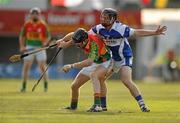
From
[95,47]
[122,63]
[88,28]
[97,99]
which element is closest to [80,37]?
[95,47]

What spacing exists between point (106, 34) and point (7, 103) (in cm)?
338

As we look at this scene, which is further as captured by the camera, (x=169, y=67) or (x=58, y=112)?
(x=169, y=67)

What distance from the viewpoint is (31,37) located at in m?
24.4

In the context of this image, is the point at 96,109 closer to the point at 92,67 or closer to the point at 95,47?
the point at 92,67

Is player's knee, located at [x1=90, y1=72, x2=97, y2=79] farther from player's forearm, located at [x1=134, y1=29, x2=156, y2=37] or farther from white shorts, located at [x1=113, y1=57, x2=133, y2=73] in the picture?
player's forearm, located at [x1=134, y1=29, x2=156, y2=37]

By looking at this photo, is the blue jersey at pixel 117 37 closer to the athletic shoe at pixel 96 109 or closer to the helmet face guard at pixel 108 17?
the helmet face guard at pixel 108 17

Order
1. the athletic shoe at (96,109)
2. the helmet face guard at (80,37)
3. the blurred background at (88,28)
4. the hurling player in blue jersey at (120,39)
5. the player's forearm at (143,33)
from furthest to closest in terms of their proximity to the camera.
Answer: the blurred background at (88,28) → the player's forearm at (143,33) → the hurling player in blue jersey at (120,39) → the athletic shoe at (96,109) → the helmet face guard at (80,37)

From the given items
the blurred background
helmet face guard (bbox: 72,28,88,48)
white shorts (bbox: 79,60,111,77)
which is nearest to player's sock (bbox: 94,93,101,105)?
white shorts (bbox: 79,60,111,77)

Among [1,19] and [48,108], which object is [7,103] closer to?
[48,108]

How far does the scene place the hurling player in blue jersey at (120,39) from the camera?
15308mm

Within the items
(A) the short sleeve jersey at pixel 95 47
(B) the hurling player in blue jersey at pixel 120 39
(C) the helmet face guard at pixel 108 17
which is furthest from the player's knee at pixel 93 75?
(C) the helmet face guard at pixel 108 17

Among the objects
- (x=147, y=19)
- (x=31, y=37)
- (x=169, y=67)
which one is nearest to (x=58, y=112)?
(x=31, y=37)

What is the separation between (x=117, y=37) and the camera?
15.4 metres

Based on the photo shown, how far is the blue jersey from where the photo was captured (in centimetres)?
1537
